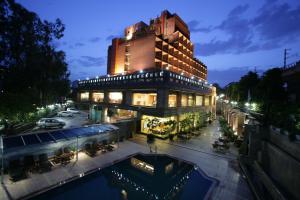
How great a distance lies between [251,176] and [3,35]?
1270 inches

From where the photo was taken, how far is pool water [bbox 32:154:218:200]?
11.1m

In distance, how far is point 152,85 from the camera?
2512cm

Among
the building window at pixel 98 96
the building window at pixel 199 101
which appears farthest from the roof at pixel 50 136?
the building window at pixel 199 101

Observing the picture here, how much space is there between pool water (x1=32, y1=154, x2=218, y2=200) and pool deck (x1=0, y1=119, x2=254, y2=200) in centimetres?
83

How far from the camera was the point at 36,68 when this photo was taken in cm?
2652

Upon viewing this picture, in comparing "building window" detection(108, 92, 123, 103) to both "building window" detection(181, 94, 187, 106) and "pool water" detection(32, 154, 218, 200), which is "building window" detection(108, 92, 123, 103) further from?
"pool water" detection(32, 154, 218, 200)

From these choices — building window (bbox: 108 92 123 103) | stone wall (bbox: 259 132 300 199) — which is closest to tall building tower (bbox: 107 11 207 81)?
building window (bbox: 108 92 123 103)

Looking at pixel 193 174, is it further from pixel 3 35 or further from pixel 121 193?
pixel 3 35

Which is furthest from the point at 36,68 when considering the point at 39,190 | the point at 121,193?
the point at 121,193

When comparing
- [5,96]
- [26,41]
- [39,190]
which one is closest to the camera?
[39,190]

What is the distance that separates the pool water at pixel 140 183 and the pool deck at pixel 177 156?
0.83 m

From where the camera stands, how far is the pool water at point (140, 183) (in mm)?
11086

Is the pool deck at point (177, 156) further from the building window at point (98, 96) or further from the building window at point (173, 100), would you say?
the building window at point (98, 96)

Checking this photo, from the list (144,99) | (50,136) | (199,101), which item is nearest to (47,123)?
(50,136)
